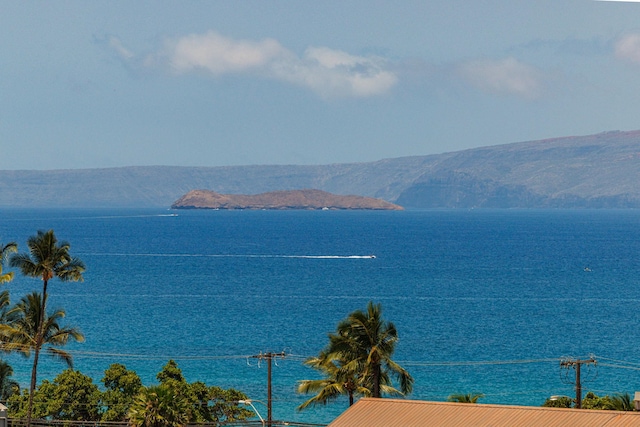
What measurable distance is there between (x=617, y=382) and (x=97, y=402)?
1007 inches

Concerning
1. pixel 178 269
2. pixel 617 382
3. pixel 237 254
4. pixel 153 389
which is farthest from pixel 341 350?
pixel 237 254

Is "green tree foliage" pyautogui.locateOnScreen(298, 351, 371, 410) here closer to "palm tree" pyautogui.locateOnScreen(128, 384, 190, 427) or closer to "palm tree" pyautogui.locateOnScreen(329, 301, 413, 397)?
"palm tree" pyautogui.locateOnScreen(329, 301, 413, 397)

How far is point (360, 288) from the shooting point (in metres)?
86.2

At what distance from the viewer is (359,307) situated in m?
73.8

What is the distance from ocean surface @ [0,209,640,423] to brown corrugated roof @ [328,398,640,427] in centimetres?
1837

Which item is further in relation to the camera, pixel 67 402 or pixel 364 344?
pixel 67 402

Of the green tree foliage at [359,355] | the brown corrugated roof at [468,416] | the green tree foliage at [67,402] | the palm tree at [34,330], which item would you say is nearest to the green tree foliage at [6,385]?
the green tree foliage at [67,402]

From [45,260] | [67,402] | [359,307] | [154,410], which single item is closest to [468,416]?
[154,410]

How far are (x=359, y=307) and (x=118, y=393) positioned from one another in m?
44.1

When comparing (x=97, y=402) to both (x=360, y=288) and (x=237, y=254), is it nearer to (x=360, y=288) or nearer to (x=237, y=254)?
(x=360, y=288)

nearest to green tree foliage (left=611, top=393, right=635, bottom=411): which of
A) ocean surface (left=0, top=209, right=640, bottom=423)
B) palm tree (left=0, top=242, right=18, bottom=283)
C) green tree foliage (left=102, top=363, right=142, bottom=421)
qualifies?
green tree foliage (left=102, top=363, right=142, bottom=421)

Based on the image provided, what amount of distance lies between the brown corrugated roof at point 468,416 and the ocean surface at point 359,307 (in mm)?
18369

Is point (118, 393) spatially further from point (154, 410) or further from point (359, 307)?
point (359, 307)

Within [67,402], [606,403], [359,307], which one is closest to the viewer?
[606,403]
